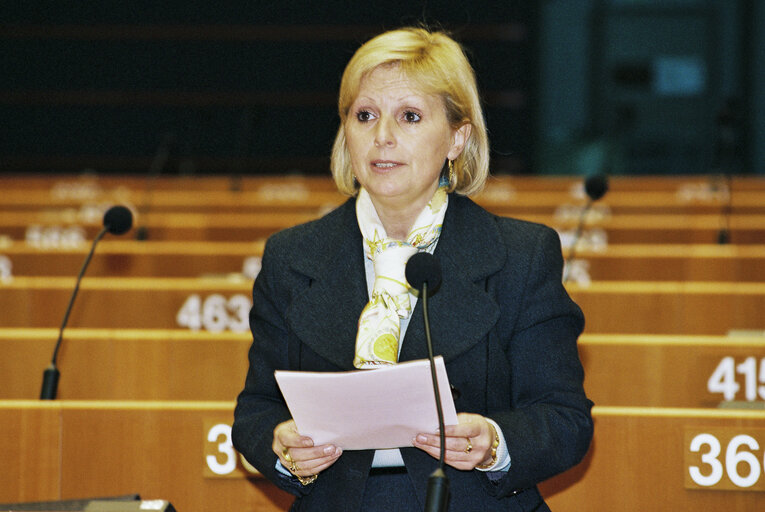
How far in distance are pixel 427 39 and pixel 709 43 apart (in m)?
8.30

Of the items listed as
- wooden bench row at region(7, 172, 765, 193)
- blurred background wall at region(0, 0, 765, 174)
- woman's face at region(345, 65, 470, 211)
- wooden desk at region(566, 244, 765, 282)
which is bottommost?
wooden desk at region(566, 244, 765, 282)

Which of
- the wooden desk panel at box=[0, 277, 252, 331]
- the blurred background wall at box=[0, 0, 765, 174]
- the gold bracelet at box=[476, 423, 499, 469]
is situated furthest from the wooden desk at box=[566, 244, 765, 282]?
the blurred background wall at box=[0, 0, 765, 174]

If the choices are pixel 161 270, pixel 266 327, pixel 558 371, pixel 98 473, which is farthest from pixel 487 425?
pixel 161 270

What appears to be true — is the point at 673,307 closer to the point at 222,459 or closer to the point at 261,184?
the point at 222,459

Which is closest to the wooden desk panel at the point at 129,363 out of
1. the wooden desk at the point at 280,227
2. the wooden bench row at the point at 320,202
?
the wooden desk at the point at 280,227

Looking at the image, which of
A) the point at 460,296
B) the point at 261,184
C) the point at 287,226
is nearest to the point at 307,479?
the point at 460,296

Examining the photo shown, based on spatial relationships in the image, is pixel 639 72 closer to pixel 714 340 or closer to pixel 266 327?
A: pixel 714 340

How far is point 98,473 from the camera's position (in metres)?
2.10

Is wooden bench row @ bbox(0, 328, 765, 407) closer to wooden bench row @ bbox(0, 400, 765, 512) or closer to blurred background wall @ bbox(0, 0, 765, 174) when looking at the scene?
wooden bench row @ bbox(0, 400, 765, 512)

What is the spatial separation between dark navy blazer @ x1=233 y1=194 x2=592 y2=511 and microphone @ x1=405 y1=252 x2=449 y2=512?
20 cm

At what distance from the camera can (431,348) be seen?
1.39 metres

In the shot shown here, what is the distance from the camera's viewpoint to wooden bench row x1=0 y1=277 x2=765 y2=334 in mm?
3504

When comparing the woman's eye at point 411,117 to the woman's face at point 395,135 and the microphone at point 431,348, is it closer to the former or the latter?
the woman's face at point 395,135

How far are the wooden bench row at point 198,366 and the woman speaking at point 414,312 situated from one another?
1.14m
